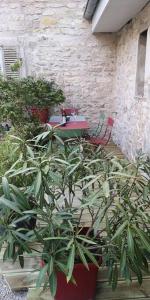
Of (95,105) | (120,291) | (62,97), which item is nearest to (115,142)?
(95,105)

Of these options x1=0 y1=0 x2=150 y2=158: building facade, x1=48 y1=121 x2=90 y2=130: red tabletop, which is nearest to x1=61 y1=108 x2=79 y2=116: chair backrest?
x1=0 y1=0 x2=150 y2=158: building facade

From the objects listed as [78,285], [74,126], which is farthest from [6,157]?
[74,126]

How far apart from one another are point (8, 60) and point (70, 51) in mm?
1522

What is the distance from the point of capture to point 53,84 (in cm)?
661

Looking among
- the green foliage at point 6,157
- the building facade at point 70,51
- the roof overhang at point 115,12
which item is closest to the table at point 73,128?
the building facade at point 70,51

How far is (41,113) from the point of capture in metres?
6.39

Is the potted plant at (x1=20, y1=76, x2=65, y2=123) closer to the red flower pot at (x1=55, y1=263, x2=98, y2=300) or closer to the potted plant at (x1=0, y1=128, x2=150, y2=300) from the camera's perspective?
the potted plant at (x1=0, y1=128, x2=150, y2=300)

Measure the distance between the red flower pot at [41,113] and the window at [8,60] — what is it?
115cm

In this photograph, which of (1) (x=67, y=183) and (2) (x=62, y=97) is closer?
(1) (x=67, y=183)

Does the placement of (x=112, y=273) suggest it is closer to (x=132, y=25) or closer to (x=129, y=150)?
(x=129, y=150)

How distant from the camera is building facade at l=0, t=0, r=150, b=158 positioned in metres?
6.34

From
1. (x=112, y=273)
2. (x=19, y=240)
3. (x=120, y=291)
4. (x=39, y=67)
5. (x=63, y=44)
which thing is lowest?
(x=120, y=291)

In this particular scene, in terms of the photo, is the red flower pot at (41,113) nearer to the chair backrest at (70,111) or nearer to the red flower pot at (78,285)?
the chair backrest at (70,111)

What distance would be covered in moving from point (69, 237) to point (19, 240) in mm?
323
